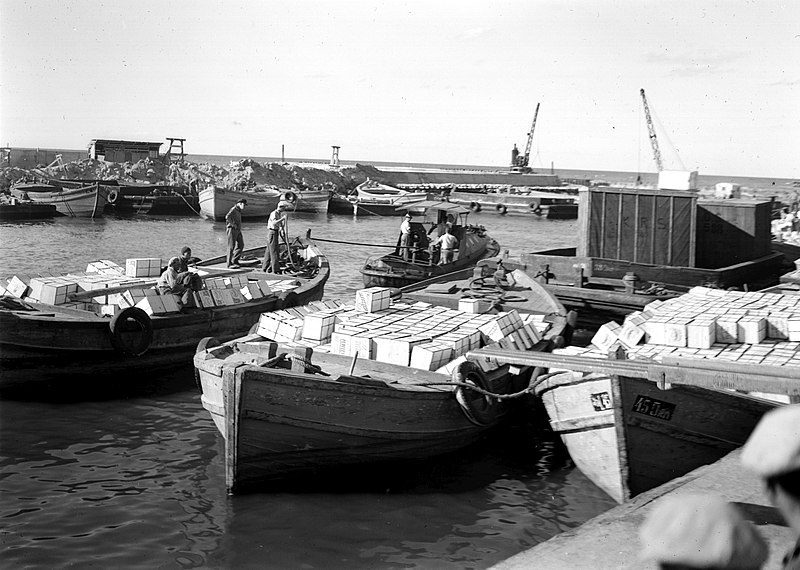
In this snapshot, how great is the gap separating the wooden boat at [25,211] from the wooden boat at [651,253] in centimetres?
3827

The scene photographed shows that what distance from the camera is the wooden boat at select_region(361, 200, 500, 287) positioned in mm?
22609

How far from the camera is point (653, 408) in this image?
30.6ft

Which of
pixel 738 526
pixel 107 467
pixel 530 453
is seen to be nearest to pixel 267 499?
pixel 107 467

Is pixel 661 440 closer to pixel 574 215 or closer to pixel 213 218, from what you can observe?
pixel 213 218

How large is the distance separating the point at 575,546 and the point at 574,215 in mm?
66019

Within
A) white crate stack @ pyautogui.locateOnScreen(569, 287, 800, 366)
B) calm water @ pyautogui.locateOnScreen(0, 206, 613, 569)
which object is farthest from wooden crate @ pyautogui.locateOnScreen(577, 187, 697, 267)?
calm water @ pyautogui.locateOnScreen(0, 206, 613, 569)

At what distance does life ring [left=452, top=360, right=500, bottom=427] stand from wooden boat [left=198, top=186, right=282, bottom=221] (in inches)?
1739

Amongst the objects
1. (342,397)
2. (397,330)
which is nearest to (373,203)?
(397,330)

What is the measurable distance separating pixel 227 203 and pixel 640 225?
127 feet

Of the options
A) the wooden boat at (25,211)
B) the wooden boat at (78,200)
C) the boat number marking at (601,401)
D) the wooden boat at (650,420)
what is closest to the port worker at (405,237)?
the wooden boat at (650,420)

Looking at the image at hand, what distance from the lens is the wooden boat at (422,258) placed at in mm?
22609

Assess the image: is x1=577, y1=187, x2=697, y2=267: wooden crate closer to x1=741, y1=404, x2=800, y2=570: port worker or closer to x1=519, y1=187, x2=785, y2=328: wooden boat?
x1=519, y1=187, x2=785, y2=328: wooden boat

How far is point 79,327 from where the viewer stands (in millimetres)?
13367

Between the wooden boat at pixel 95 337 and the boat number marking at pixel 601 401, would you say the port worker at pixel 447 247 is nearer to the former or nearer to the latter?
the wooden boat at pixel 95 337
